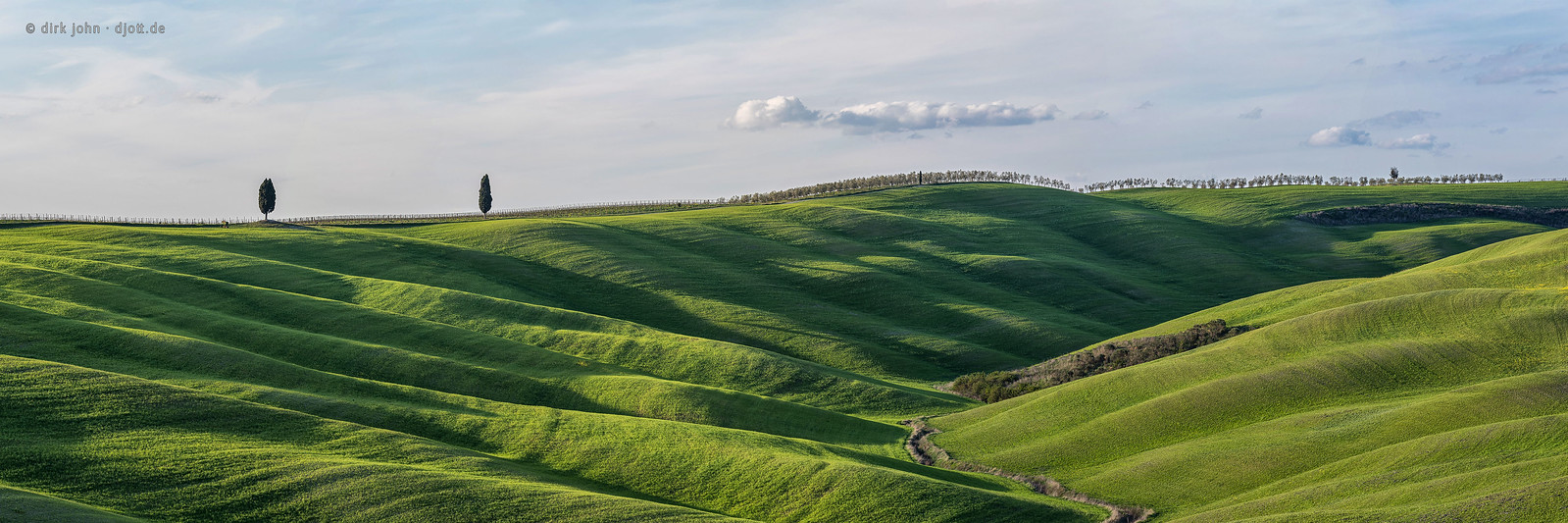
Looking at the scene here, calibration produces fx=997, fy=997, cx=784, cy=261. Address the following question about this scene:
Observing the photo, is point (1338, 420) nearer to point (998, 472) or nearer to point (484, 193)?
point (998, 472)

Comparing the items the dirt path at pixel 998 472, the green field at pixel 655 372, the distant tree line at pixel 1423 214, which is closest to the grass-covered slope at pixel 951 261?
the green field at pixel 655 372

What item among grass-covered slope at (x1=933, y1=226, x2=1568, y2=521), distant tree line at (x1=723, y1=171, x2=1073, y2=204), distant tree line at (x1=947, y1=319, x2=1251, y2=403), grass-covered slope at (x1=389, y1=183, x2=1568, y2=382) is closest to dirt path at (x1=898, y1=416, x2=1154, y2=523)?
grass-covered slope at (x1=933, y1=226, x2=1568, y2=521)

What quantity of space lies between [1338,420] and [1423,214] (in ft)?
313

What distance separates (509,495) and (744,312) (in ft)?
145

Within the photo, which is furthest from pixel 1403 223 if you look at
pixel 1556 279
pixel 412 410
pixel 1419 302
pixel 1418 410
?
pixel 412 410

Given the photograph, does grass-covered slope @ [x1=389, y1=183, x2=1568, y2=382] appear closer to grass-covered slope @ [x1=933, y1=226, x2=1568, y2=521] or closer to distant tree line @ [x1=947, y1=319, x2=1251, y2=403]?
distant tree line @ [x1=947, y1=319, x2=1251, y2=403]

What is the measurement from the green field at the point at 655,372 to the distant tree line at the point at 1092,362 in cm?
236

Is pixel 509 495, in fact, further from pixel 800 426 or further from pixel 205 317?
pixel 205 317

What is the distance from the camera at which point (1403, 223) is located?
114875 mm

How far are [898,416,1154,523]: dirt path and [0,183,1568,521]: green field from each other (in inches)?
30.9

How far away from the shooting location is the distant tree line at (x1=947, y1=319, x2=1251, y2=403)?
2244 inches

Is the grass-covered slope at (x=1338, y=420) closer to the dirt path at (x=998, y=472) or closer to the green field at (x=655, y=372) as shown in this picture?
the green field at (x=655, y=372)

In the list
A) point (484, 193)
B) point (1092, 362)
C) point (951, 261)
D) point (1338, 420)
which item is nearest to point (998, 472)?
point (1338, 420)

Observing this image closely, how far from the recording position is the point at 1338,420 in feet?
128
